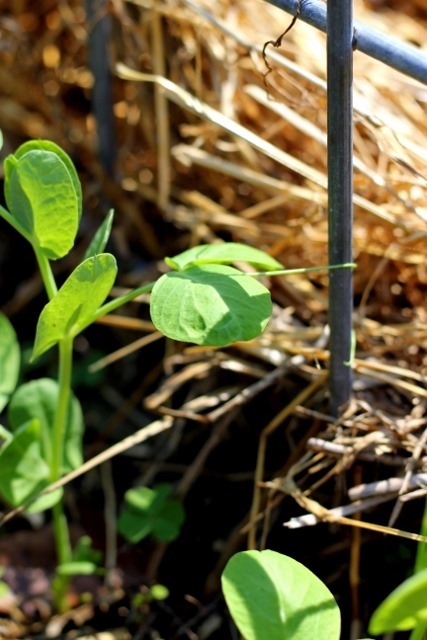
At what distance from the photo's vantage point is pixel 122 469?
1385 millimetres

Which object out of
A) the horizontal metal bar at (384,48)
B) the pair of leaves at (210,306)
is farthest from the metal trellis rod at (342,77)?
the pair of leaves at (210,306)

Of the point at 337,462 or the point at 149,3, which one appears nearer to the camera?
the point at 337,462

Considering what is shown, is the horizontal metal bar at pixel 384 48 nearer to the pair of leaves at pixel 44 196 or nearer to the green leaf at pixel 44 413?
the pair of leaves at pixel 44 196

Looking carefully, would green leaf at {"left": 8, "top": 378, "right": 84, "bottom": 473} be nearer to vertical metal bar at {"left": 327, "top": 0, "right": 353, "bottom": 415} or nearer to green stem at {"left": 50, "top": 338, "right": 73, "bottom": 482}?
green stem at {"left": 50, "top": 338, "right": 73, "bottom": 482}

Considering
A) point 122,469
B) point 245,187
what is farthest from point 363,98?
point 122,469

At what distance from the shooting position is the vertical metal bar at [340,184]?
2.49 feet

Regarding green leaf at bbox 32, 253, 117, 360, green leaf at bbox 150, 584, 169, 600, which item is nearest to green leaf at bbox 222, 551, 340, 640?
green leaf at bbox 32, 253, 117, 360

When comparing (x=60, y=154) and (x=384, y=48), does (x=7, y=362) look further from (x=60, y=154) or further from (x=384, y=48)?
(x=384, y=48)

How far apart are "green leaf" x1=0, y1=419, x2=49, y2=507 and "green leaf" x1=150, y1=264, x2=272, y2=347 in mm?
294

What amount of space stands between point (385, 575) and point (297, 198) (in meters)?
0.61

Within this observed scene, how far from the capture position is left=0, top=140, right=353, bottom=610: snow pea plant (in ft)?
2.46

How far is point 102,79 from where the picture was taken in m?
1.46

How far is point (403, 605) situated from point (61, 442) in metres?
0.57

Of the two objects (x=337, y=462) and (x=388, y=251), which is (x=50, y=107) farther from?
(x=337, y=462)
